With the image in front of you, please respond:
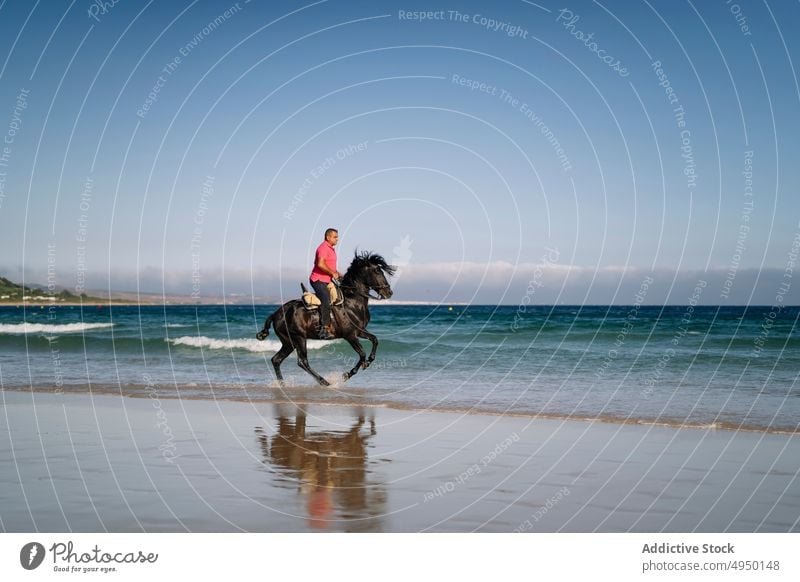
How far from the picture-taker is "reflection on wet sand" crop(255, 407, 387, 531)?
27.4 feet

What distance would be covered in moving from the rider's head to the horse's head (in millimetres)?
907

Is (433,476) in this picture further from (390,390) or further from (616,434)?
(390,390)

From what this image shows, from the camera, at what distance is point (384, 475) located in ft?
34.0

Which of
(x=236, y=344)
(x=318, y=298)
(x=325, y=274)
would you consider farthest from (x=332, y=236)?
(x=236, y=344)

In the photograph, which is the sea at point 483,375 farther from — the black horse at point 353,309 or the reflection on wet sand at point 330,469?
the reflection on wet sand at point 330,469

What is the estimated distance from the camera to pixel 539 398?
1869 cm

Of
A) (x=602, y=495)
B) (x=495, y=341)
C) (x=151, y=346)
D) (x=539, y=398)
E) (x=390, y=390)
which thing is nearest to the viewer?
(x=602, y=495)

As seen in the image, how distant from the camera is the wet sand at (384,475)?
8250 millimetres

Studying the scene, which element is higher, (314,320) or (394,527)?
(314,320)

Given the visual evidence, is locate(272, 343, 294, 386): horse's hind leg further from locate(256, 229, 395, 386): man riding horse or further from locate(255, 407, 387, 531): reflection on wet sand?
locate(255, 407, 387, 531): reflection on wet sand

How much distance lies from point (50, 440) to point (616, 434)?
971 cm

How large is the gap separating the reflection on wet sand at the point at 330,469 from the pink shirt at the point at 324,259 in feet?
13.4

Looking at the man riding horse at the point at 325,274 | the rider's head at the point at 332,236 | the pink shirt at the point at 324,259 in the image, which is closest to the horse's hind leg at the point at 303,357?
the man riding horse at the point at 325,274

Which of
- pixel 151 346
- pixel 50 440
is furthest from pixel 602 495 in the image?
pixel 151 346
